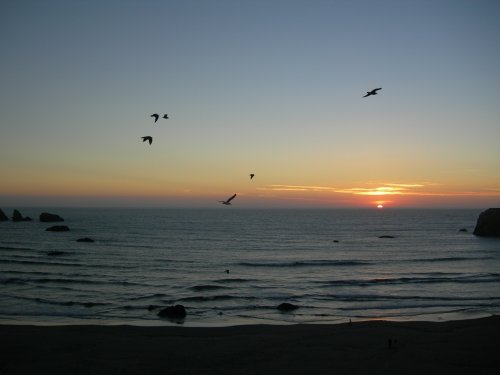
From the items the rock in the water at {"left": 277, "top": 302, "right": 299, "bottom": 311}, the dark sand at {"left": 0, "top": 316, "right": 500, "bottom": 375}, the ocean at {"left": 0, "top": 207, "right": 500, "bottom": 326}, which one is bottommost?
the ocean at {"left": 0, "top": 207, "right": 500, "bottom": 326}

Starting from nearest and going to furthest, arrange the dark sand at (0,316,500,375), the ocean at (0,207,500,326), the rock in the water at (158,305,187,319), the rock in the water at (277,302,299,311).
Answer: the dark sand at (0,316,500,375) → the rock in the water at (158,305,187,319) → the ocean at (0,207,500,326) → the rock in the water at (277,302,299,311)

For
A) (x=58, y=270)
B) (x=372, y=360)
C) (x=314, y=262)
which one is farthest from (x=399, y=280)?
(x=58, y=270)

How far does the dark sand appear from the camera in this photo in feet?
42.7

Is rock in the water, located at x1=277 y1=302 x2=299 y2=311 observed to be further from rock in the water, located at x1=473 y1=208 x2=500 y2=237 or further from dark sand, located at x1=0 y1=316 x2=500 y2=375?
rock in the water, located at x1=473 y1=208 x2=500 y2=237

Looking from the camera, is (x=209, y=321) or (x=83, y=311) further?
(x=83, y=311)

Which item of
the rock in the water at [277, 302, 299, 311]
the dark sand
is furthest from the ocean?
the dark sand

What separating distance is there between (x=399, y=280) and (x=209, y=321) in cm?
1708

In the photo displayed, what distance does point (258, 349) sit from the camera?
15.0 m

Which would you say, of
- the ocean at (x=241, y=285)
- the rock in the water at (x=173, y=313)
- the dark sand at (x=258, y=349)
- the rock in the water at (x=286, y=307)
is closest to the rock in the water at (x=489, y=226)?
the ocean at (x=241, y=285)

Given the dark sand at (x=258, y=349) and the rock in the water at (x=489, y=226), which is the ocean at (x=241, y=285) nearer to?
the dark sand at (x=258, y=349)

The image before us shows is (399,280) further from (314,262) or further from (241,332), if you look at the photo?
(241,332)

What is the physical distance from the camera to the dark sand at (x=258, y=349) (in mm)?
13023

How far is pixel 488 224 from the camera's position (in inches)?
2950

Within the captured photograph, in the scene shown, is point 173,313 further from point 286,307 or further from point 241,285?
point 241,285
